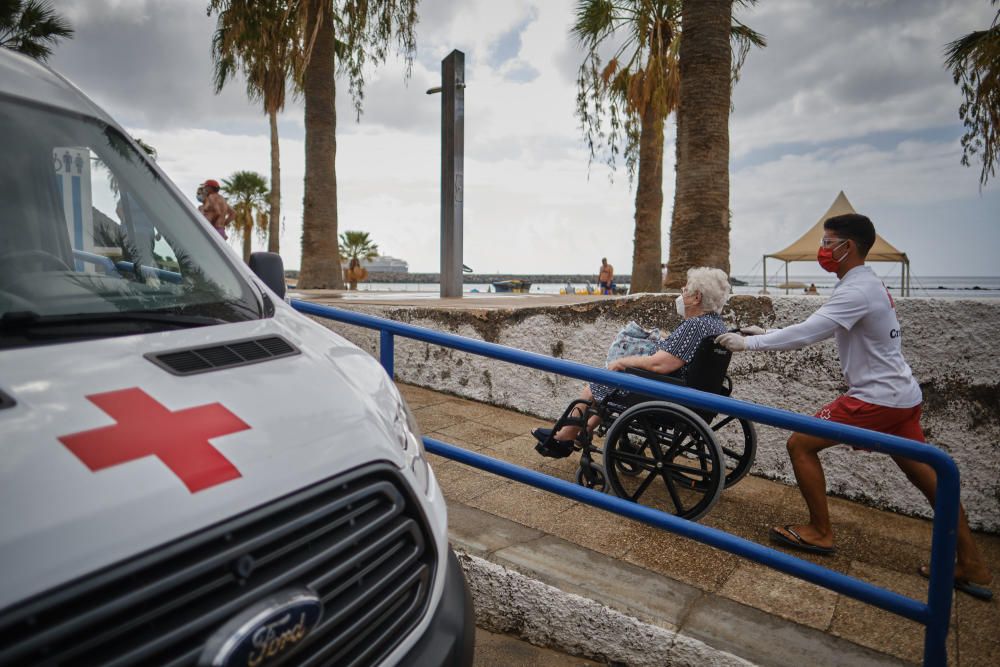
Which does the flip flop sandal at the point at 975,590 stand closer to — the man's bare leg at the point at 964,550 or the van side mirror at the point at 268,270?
the man's bare leg at the point at 964,550

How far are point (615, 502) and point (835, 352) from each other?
2288 mm

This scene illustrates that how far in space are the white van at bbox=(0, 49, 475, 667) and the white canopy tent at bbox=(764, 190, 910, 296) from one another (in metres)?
14.7

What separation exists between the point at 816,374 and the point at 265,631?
3917 mm

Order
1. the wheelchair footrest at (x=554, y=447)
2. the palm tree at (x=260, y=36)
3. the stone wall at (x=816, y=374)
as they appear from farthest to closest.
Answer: the palm tree at (x=260, y=36) < the wheelchair footrest at (x=554, y=447) < the stone wall at (x=816, y=374)

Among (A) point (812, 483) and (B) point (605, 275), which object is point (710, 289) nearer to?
(A) point (812, 483)

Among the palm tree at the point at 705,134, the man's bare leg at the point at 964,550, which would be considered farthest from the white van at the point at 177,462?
the palm tree at the point at 705,134

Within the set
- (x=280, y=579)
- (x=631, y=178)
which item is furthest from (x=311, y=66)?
(x=280, y=579)

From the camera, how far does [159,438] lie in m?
1.21

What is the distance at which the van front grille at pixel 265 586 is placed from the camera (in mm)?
955

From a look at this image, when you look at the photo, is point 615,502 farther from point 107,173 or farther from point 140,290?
point 107,173

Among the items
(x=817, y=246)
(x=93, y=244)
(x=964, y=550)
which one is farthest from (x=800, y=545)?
(x=817, y=246)

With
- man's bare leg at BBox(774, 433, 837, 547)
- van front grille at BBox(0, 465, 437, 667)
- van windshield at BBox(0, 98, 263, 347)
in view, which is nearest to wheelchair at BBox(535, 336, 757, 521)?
man's bare leg at BBox(774, 433, 837, 547)

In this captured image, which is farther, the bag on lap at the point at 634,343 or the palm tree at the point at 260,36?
the palm tree at the point at 260,36

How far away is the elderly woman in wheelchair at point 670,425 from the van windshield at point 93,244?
2221 mm
